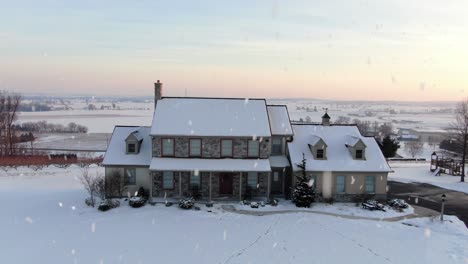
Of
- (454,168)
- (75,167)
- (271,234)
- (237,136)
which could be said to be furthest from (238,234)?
(454,168)

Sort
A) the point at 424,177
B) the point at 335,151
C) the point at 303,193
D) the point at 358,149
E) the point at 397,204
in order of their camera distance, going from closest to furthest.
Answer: the point at 303,193
the point at 397,204
the point at 358,149
the point at 335,151
the point at 424,177

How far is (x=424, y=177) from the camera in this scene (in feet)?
119

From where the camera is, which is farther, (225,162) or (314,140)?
(314,140)

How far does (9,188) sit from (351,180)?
25582 millimetres

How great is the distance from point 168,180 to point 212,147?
12.3ft

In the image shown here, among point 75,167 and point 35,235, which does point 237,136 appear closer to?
point 35,235

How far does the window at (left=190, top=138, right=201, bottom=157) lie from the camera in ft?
86.2

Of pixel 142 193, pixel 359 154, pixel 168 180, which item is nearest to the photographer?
pixel 142 193

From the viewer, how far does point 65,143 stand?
73.4 metres

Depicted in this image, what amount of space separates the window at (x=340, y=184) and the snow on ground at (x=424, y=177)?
1063 centimetres

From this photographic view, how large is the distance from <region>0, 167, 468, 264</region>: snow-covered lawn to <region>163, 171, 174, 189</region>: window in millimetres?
2169

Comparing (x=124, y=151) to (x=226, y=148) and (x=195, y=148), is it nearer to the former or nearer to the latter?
(x=195, y=148)

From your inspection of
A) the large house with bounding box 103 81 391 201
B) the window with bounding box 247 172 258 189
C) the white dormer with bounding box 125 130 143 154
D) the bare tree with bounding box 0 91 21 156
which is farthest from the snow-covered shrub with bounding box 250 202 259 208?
the bare tree with bounding box 0 91 21 156

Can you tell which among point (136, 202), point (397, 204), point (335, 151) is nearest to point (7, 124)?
point (136, 202)
